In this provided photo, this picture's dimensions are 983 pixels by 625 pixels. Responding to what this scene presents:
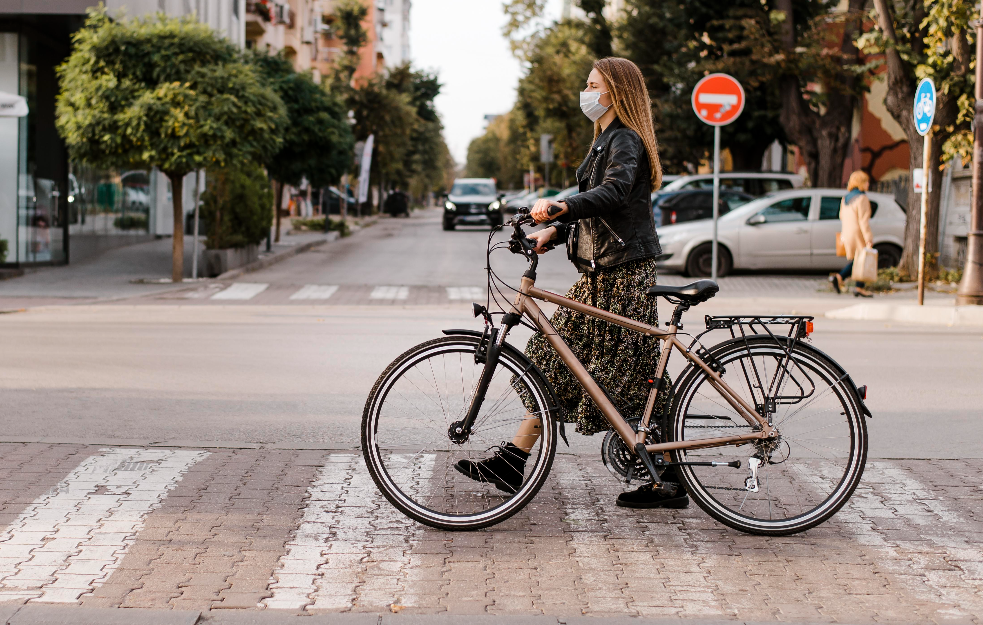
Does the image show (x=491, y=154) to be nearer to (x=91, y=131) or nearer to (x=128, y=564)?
(x=91, y=131)

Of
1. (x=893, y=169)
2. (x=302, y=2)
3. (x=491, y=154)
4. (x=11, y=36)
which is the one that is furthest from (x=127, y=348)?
(x=491, y=154)

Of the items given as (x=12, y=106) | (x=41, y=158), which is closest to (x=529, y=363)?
(x=12, y=106)

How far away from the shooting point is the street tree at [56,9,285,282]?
17.3 m

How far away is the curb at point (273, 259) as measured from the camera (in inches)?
795

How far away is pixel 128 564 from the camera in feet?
13.8

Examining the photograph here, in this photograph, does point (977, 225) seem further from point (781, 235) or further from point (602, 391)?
point (602, 391)

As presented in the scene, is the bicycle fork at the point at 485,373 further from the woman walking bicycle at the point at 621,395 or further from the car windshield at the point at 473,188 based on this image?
the car windshield at the point at 473,188

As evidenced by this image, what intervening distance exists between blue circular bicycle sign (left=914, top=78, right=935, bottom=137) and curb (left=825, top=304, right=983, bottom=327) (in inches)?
83.5

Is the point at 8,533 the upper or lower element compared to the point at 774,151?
lower

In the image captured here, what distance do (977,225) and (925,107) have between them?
1.60m

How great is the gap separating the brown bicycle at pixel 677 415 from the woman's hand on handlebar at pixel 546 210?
0.22 meters

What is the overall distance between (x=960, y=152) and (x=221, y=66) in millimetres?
11086

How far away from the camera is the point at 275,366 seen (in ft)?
31.6

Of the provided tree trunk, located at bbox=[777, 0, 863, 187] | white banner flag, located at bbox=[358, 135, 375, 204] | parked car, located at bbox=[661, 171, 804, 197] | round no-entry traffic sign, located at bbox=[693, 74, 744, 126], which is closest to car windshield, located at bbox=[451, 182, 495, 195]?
white banner flag, located at bbox=[358, 135, 375, 204]
